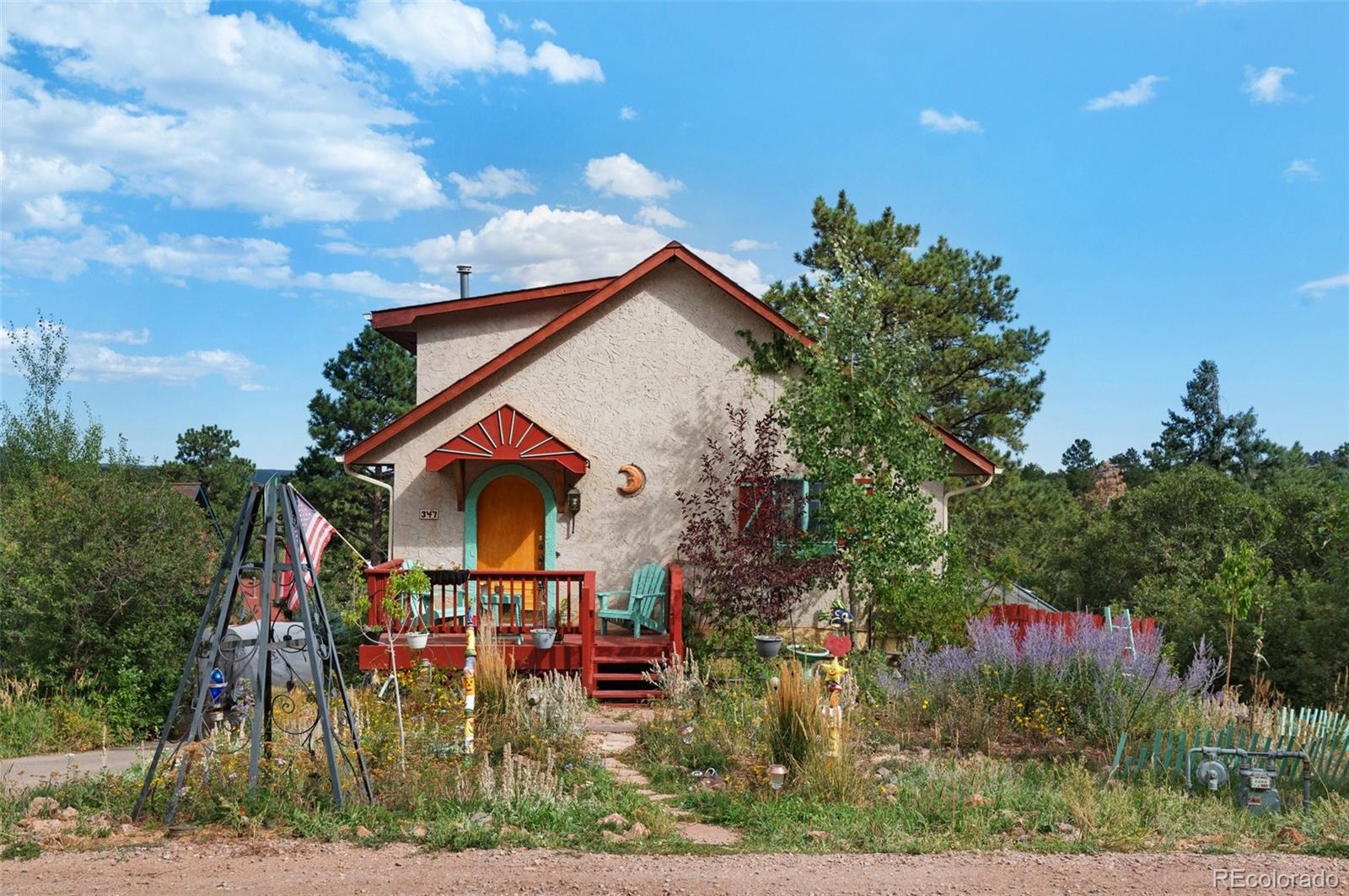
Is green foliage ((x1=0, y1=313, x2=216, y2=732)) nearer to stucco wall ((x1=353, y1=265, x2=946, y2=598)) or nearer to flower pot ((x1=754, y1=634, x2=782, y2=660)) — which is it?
stucco wall ((x1=353, y1=265, x2=946, y2=598))

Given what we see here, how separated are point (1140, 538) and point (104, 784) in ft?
61.8

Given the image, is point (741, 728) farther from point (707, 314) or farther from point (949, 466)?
point (707, 314)

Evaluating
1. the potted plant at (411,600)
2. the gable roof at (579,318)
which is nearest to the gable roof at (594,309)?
the gable roof at (579,318)

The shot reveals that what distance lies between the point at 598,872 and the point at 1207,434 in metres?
43.2

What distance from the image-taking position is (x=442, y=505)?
45.4 feet

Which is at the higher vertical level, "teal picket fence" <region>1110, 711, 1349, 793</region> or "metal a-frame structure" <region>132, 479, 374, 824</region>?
"metal a-frame structure" <region>132, 479, 374, 824</region>

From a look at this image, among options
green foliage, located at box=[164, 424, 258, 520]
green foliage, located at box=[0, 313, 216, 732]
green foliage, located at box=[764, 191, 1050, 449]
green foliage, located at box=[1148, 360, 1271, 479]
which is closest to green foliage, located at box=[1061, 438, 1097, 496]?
green foliage, located at box=[1148, 360, 1271, 479]

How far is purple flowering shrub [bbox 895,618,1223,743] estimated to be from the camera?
9125mm

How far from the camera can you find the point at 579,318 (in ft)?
45.8

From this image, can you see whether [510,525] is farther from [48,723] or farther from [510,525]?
[48,723]

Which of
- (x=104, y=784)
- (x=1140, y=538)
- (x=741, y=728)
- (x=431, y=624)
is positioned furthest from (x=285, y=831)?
(x=1140, y=538)

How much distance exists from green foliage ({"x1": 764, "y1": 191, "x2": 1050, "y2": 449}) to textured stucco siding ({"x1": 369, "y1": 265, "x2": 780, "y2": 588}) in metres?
8.69

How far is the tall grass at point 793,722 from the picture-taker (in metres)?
7.59

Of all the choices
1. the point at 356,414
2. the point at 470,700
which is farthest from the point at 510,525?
the point at 356,414
